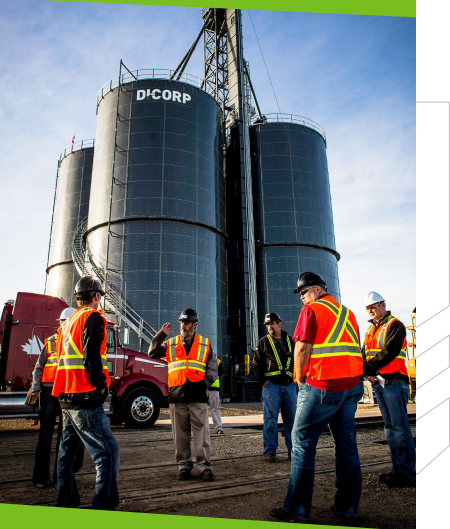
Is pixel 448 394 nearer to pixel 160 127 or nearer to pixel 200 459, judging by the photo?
pixel 200 459

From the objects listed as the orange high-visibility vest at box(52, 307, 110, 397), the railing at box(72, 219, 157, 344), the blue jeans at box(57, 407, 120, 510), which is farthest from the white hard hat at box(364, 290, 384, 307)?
the railing at box(72, 219, 157, 344)

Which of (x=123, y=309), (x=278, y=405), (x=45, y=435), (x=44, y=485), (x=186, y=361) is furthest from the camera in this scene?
(x=123, y=309)

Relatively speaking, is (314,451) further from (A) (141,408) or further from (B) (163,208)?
(B) (163,208)

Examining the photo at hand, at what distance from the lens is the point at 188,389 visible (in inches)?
205

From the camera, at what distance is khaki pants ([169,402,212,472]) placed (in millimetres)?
5117

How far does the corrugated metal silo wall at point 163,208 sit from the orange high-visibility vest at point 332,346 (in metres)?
16.5

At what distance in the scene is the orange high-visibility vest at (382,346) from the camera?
504 cm

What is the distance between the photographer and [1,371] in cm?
1117

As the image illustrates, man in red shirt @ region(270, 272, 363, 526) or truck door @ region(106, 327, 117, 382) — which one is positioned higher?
truck door @ region(106, 327, 117, 382)

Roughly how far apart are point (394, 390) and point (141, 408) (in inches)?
298

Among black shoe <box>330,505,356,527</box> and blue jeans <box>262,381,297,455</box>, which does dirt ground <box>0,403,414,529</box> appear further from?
blue jeans <box>262,381,297,455</box>

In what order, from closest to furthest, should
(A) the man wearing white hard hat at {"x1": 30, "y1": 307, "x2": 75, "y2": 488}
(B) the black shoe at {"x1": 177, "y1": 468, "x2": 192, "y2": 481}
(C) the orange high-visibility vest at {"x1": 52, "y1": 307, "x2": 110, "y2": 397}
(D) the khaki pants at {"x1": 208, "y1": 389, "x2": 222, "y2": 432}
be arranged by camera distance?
(C) the orange high-visibility vest at {"x1": 52, "y1": 307, "x2": 110, "y2": 397}
(A) the man wearing white hard hat at {"x1": 30, "y1": 307, "x2": 75, "y2": 488}
(B) the black shoe at {"x1": 177, "y1": 468, "x2": 192, "y2": 481}
(D) the khaki pants at {"x1": 208, "y1": 389, "x2": 222, "y2": 432}

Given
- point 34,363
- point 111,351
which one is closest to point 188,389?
point 111,351

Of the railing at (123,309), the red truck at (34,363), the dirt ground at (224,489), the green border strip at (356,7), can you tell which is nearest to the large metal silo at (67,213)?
the railing at (123,309)
